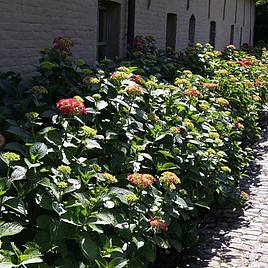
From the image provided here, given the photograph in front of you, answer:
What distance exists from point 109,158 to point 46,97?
2.62 ft

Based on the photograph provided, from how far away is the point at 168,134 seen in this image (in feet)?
13.5

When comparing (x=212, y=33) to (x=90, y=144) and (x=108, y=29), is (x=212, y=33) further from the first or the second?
(x=90, y=144)

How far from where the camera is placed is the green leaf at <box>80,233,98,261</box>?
267 cm

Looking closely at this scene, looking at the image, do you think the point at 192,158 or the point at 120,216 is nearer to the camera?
the point at 120,216

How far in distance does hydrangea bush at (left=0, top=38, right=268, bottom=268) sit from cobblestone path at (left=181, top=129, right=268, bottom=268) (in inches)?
7.7

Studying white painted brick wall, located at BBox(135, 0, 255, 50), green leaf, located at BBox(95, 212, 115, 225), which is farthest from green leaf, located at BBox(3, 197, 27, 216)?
white painted brick wall, located at BBox(135, 0, 255, 50)

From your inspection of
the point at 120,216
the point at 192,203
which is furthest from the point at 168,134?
the point at 120,216

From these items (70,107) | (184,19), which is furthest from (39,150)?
(184,19)

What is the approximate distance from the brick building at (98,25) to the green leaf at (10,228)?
133 inches

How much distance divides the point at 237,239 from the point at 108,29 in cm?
536

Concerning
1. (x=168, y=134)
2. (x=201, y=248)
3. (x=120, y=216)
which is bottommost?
(x=201, y=248)

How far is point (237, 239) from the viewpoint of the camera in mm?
4812

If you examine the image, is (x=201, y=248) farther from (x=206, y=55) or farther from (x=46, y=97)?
(x=206, y=55)

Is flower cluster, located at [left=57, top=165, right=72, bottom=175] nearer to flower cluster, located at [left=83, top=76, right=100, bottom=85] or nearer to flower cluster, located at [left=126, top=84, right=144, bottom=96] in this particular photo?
flower cluster, located at [left=126, top=84, right=144, bottom=96]
